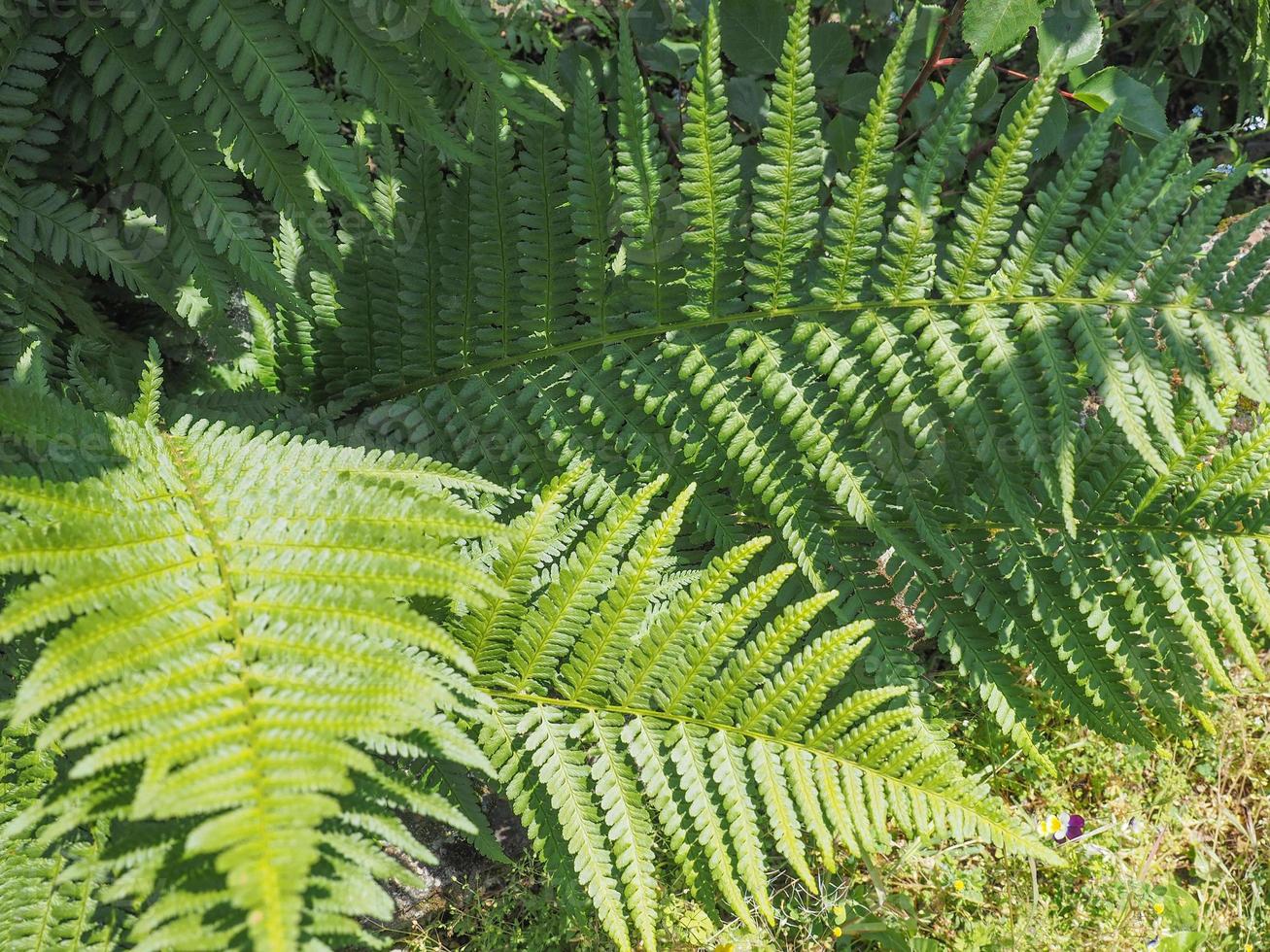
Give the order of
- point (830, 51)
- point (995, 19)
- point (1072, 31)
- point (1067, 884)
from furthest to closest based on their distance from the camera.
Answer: point (1067, 884) → point (830, 51) → point (1072, 31) → point (995, 19)

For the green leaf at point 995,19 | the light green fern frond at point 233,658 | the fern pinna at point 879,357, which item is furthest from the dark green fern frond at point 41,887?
the green leaf at point 995,19

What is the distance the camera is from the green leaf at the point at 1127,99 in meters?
2.39

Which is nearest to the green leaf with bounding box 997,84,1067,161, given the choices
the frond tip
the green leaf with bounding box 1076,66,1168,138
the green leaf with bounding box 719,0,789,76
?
the green leaf with bounding box 1076,66,1168,138

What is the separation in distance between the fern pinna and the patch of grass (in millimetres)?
974

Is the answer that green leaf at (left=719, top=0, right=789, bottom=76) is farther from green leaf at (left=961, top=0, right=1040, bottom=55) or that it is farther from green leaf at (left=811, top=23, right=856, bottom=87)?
green leaf at (left=961, top=0, right=1040, bottom=55)

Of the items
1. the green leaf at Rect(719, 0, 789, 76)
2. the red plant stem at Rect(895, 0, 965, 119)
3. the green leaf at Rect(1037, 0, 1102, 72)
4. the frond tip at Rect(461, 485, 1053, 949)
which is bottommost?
the frond tip at Rect(461, 485, 1053, 949)

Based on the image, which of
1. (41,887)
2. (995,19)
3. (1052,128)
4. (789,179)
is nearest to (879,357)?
(789,179)

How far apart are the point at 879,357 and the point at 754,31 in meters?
1.05

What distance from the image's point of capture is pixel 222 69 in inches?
76.1

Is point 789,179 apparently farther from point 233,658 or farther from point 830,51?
point 233,658

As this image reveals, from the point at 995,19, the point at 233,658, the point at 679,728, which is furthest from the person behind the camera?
the point at 995,19

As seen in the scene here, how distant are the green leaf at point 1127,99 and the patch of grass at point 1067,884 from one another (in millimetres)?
1769

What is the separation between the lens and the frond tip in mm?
1808

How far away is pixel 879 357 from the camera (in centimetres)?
199
